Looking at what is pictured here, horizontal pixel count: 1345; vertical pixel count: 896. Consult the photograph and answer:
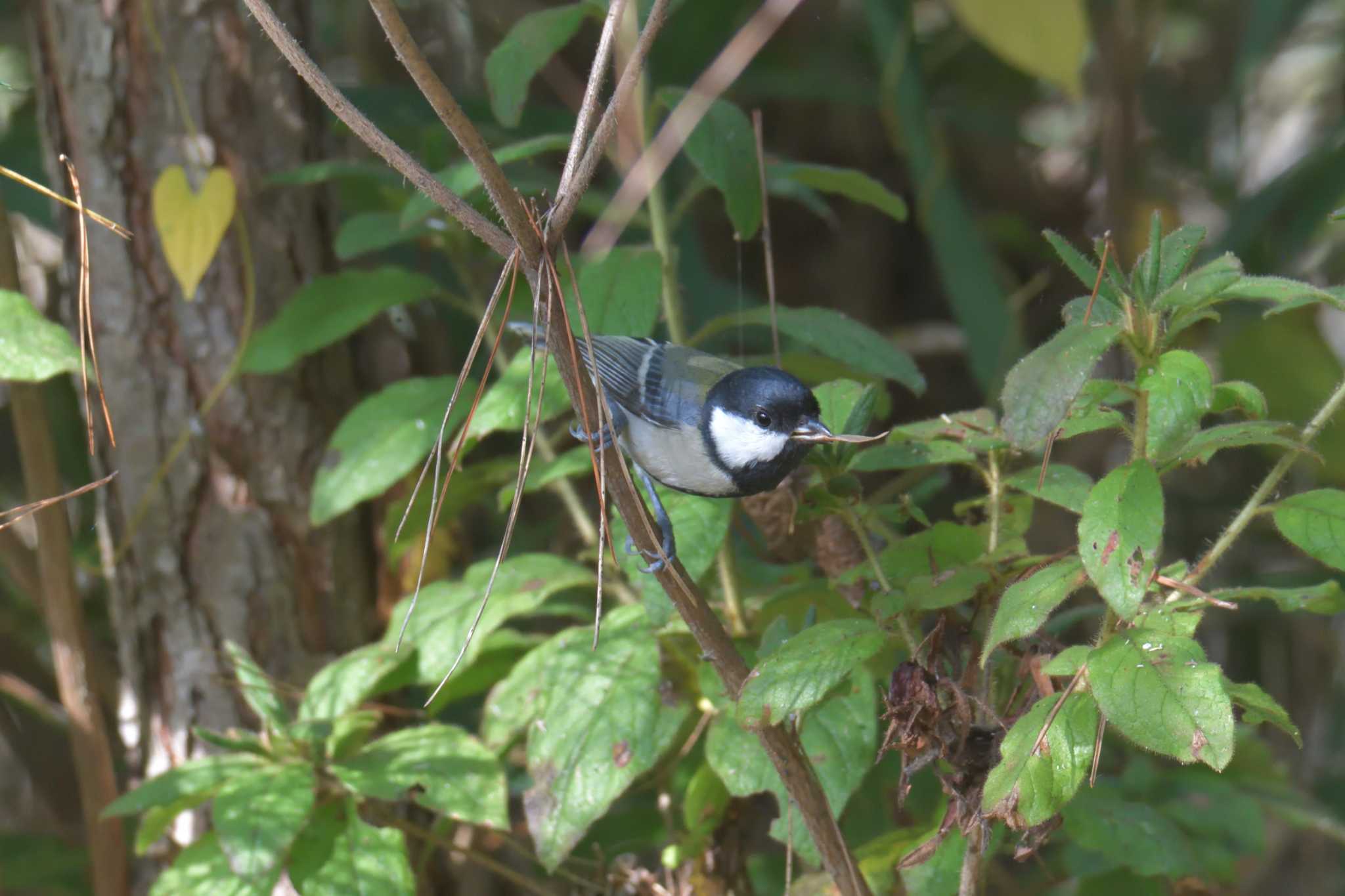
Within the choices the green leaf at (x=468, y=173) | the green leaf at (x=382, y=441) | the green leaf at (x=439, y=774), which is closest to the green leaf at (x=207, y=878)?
the green leaf at (x=439, y=774)

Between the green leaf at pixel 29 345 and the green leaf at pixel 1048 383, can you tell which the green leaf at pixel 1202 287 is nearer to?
the green leaf at pixel 1048 383

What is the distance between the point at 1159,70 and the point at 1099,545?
3706 millimetres

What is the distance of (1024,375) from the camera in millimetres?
1023

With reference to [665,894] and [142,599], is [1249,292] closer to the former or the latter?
[665,894]

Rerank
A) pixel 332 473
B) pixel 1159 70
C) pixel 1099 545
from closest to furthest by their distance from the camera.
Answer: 1. pixel 1099 545
2. pixel 332 473
3. pixel 1159 70

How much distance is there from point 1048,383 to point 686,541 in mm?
618

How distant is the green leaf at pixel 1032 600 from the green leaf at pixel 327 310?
1.18 metres

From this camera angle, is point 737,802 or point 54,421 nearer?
point 737,802

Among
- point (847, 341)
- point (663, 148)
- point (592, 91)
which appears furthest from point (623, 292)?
point (592, 91)

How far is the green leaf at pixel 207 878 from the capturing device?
4.83ft

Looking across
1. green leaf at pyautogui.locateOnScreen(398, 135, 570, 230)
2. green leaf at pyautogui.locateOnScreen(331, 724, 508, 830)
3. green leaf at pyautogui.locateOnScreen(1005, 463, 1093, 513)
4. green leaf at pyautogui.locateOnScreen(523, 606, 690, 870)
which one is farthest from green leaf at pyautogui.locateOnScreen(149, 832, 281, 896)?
green leaf at pyautogui.locateOnScreen(1005, 463, 1093, 513)

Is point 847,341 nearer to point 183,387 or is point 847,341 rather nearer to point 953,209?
point 183,387

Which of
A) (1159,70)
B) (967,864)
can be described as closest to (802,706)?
(967,864)

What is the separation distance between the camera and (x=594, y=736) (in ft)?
5.13
